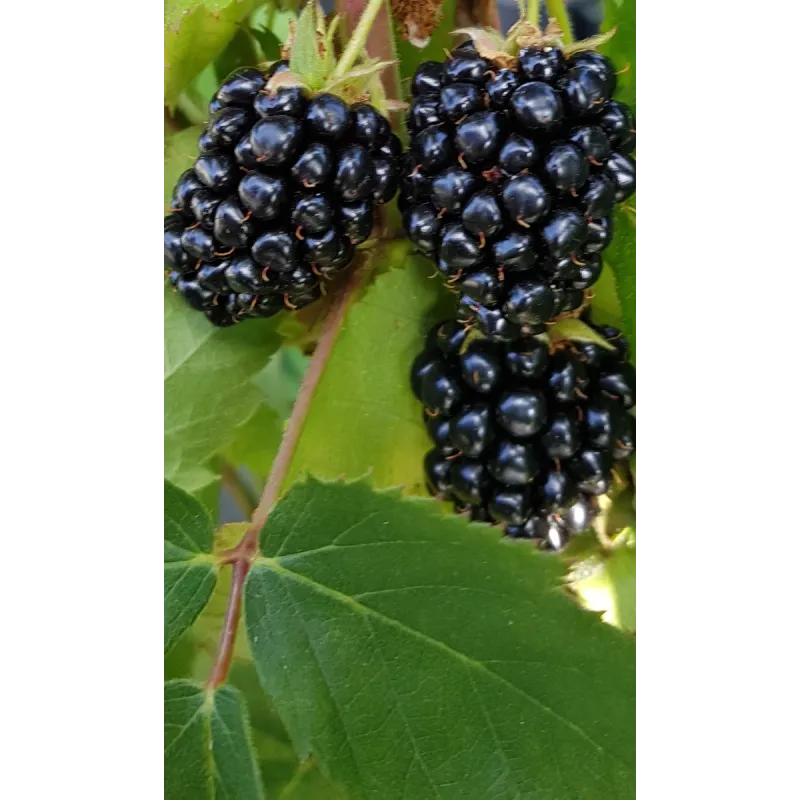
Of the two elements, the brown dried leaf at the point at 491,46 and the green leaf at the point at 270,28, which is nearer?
the brown dried leaf at the point at 491,46

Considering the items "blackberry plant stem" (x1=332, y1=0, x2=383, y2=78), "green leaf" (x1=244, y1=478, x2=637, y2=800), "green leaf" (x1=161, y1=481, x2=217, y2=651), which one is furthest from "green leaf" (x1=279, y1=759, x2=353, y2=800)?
"blackberry plant stem" (x1=332, y1=0, x2=383, y2=78)

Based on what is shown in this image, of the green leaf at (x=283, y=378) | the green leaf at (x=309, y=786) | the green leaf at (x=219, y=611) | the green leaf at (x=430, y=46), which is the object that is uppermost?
the green leaf at (x=430, y=46)

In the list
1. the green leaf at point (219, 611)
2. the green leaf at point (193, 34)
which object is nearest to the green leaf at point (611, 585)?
the green leaf at point (219, 611)

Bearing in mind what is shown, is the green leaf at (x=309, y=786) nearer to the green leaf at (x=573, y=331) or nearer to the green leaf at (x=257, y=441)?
the green leaf at (x=257, y=441)

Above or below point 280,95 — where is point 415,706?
below
